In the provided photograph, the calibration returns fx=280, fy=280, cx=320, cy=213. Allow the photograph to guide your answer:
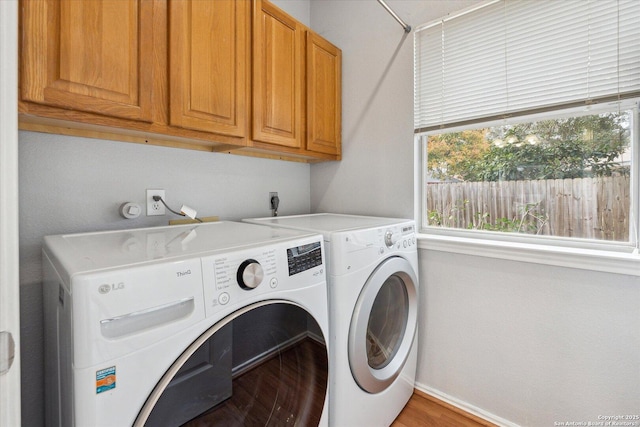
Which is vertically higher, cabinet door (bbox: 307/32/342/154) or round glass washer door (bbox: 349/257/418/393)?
cabinet door (bbox: 307/32/342/154)

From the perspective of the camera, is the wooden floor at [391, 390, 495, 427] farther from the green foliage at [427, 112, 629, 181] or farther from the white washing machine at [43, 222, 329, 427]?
the green foliage at [427, 112, 629, 181]

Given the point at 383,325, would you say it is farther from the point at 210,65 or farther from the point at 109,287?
the point at 210,65

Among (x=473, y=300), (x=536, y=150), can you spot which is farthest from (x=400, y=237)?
(x=536, y=150)

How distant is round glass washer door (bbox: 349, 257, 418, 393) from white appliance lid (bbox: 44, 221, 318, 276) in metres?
0.45

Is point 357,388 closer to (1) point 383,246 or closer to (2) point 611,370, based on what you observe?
(1) point 383,246

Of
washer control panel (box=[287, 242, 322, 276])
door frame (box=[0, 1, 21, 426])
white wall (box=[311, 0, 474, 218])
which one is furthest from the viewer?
white wall (box=[311, 0, 474, 218])

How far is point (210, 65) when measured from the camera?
128 centimetres

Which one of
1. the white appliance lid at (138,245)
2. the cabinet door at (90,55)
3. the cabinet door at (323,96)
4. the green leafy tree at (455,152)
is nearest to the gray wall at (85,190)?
the white appliance lid at (138,245)

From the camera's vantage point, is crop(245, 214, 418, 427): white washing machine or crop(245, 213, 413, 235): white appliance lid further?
crop(245, 213, 413, 235): white appliance lid

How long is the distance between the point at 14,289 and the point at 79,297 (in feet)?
0.31

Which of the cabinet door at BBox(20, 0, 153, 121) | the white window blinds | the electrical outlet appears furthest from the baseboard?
the cabinet door at BBox(20, 0, 153, 121)

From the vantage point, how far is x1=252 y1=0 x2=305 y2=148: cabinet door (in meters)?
1.47

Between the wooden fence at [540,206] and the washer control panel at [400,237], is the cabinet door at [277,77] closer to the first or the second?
the washer control panel at [400,237]

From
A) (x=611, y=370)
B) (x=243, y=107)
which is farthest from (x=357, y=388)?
(x=243, y=107)
